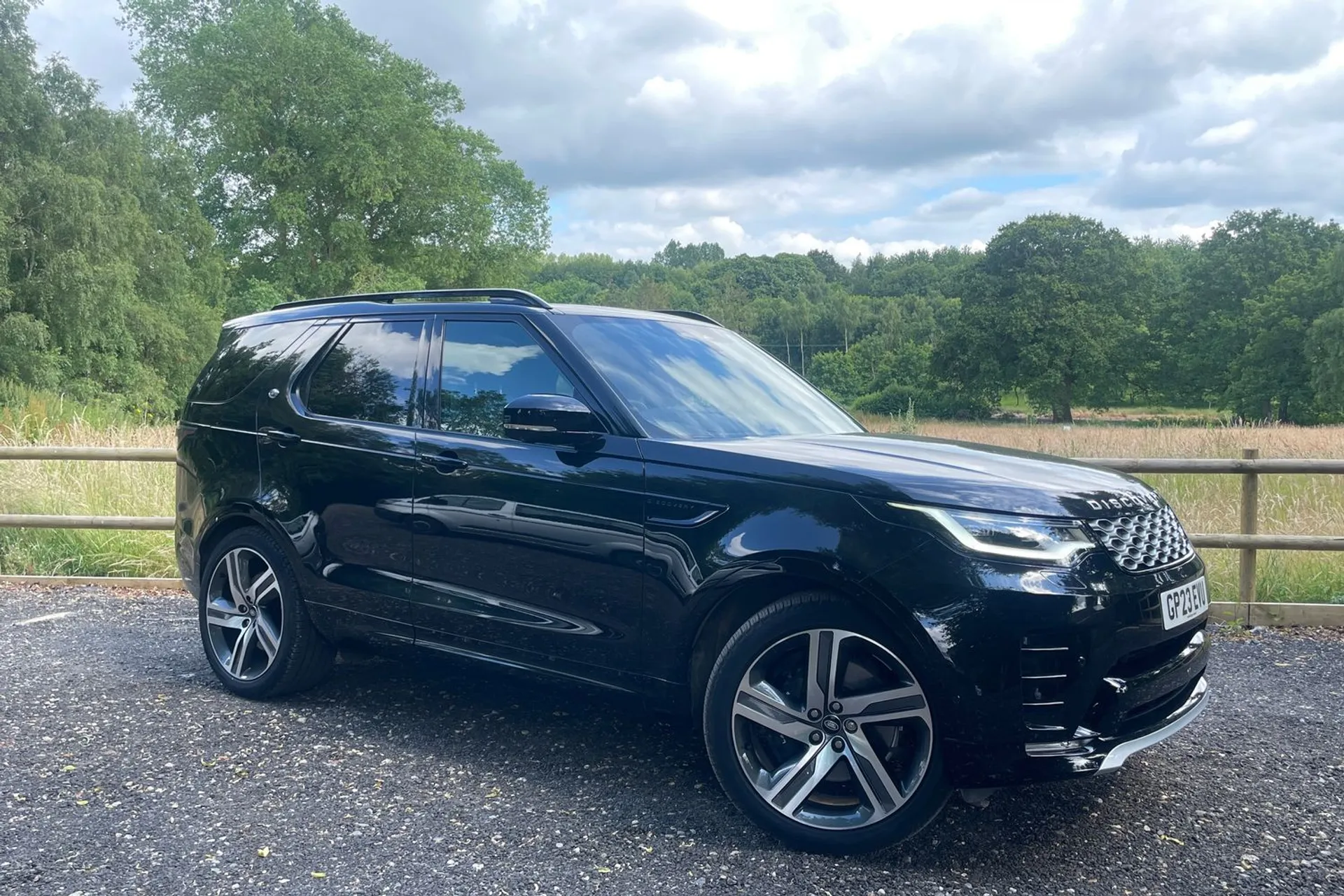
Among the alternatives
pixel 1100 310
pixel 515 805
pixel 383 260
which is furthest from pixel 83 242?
pixel 1100 310

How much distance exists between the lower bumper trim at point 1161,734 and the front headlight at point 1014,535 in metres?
0.61

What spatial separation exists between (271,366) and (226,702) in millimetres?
1601

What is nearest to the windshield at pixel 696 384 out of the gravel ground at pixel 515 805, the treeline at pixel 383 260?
the gravel ground at pixel 515 805

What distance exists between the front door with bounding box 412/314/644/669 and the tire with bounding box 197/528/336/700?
0.85 m

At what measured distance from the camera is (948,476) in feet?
11.0

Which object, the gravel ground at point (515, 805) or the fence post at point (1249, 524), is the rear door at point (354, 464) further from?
the fence post at point (1249, 524)

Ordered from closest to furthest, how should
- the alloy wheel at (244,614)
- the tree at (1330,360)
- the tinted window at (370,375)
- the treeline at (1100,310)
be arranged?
the tinted window at (370,375), the alloy wheel at (244,614), the tree at (1330,360), the treeline at (1100,310)

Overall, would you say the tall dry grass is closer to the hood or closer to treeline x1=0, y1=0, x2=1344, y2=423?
the hood

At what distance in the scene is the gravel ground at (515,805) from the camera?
→ 3240 millimetres

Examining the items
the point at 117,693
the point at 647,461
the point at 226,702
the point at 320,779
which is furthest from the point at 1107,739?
the point at 117,693

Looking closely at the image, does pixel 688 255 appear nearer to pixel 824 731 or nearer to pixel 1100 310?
pixel 1100 310

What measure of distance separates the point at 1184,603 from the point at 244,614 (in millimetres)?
4014

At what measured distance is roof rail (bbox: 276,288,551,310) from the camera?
4434mm

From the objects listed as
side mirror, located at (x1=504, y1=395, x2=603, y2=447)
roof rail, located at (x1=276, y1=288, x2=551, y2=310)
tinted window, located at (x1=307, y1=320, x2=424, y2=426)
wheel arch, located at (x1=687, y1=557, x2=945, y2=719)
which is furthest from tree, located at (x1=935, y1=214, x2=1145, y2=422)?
wheel arch, located at (x1=687, y1=557, x2=945, y2=719)
